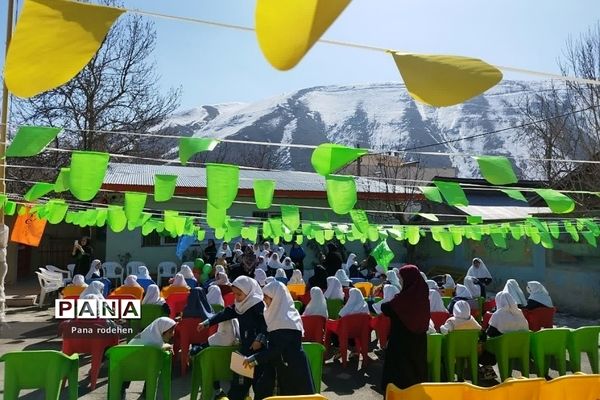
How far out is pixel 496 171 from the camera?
4.53 m

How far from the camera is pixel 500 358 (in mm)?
6395

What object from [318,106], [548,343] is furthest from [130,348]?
[318,106]

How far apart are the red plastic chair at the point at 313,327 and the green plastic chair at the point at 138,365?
2640 millimetres

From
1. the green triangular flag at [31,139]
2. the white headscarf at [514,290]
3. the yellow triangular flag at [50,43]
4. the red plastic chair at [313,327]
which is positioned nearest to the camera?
the yellow triangular flag at [50,43]

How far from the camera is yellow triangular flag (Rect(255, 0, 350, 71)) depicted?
154 centimetres

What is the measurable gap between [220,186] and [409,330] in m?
2.28

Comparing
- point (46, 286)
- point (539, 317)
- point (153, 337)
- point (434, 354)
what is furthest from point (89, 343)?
point (46, 286)

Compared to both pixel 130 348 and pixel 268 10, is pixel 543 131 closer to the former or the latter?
pixel 130 348

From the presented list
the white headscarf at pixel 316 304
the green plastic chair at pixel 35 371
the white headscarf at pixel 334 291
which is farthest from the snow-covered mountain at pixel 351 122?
the green plastic chair at pixel 35 371

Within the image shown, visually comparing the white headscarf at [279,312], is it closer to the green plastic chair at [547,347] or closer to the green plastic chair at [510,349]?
the green plastic chair at [510,349]

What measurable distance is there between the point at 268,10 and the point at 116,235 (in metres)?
17.9

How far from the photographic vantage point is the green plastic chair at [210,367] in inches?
197

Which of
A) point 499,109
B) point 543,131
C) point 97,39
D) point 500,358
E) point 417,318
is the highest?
point 499,109

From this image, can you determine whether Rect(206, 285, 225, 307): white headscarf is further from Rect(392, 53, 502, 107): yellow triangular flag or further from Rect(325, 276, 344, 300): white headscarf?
Rect(392, 53, 502, 107): yellow triangular flag
